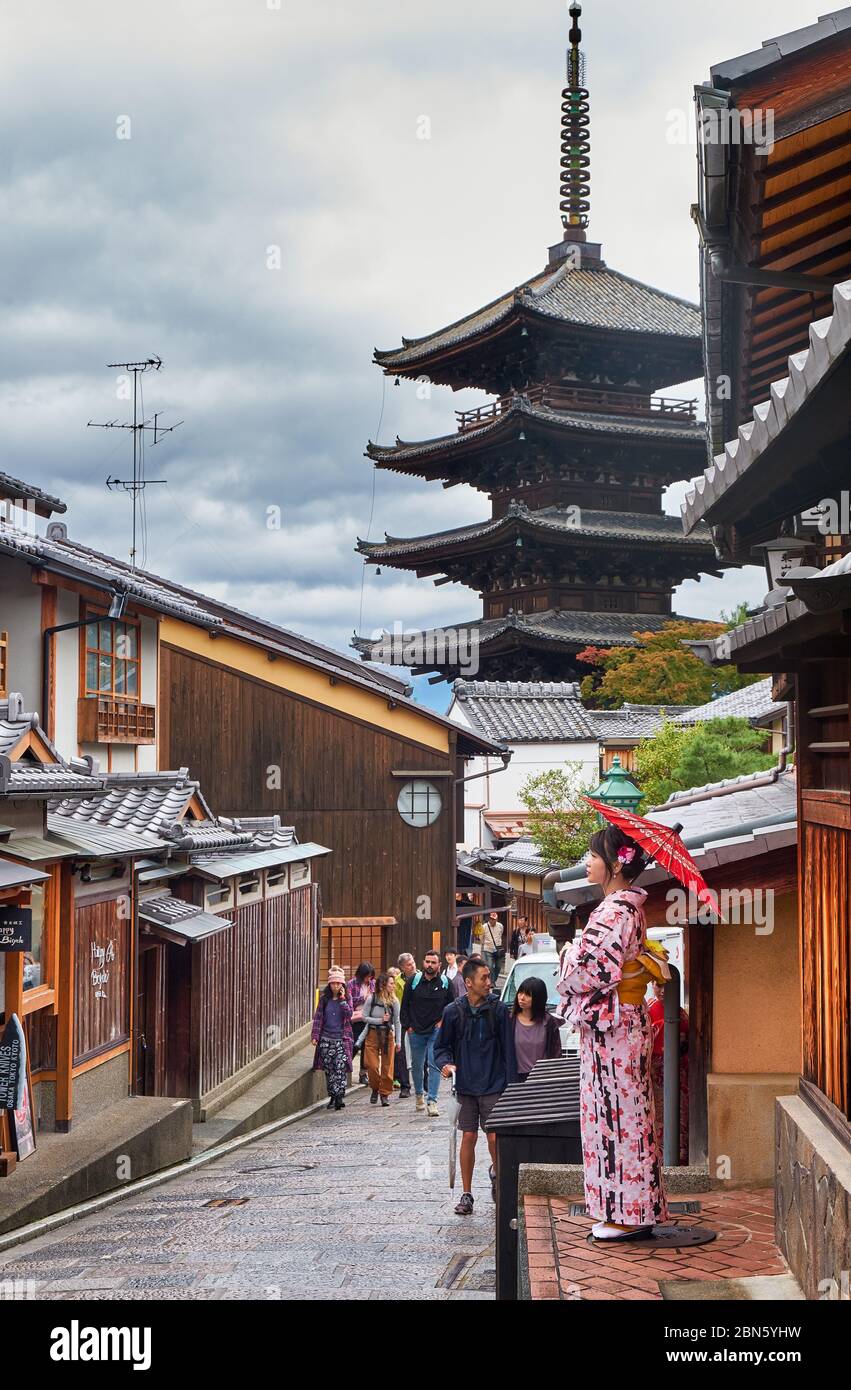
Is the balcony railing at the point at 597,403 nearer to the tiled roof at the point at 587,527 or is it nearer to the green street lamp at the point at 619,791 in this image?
the tiled roof at the point at 587,527

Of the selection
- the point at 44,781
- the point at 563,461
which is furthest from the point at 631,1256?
the point at 563,461

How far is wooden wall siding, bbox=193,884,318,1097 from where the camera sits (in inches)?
595

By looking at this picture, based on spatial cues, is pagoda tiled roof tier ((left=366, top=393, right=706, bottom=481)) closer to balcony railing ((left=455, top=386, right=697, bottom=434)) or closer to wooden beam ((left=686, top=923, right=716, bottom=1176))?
balcony railing ((left=455, top=386, right=697, bottom=434))

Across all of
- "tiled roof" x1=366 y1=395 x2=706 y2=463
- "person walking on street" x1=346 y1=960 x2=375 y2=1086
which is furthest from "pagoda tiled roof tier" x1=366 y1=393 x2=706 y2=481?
"person walking on street" x1=346 y1=960 x2=375 y2=1086

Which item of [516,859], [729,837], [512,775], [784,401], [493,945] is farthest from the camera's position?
[512,775]

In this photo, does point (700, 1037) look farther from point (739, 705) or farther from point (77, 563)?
point (739, 705)

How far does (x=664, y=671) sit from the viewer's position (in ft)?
125

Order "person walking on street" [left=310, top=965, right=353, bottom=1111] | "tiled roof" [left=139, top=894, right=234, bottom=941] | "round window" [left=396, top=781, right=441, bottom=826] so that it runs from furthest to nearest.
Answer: "round window" [left=396, top=781, right=441, bottom=826], "person walking on street" [left=310, top=965, right=353, bottom=1111], "tiled roof" [left=139, top=894, right=234, bottom=941]

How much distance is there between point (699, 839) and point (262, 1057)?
36.6 ft

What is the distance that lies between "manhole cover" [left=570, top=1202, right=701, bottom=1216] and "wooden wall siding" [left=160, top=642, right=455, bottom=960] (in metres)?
18.7

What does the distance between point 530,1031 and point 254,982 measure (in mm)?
8592

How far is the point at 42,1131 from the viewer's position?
1145 cm
